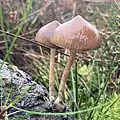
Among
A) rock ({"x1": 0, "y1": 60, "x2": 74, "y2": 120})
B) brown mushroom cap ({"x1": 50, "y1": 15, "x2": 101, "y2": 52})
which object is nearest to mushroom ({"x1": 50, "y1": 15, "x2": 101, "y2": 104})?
brown mushroom cap ({"x1": 50, "y1": 15, "x2": 101, "y2": 52})

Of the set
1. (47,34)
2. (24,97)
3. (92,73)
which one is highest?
(47,34)

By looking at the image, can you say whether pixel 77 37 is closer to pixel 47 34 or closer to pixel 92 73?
pixel 47 34

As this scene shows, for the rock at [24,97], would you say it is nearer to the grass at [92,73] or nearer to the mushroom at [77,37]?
the grass at [92,73]

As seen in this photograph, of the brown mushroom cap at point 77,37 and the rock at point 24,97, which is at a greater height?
the brown mushroom cap at point 77,37

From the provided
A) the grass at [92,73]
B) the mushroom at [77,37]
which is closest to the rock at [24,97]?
the grass at [92,73]

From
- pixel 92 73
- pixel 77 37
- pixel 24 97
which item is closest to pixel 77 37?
pixel 77 37

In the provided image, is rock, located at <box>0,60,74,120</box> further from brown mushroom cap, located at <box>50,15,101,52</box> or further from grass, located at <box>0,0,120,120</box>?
brown mushroom cap, located at <box>50,15,101,52</box>
